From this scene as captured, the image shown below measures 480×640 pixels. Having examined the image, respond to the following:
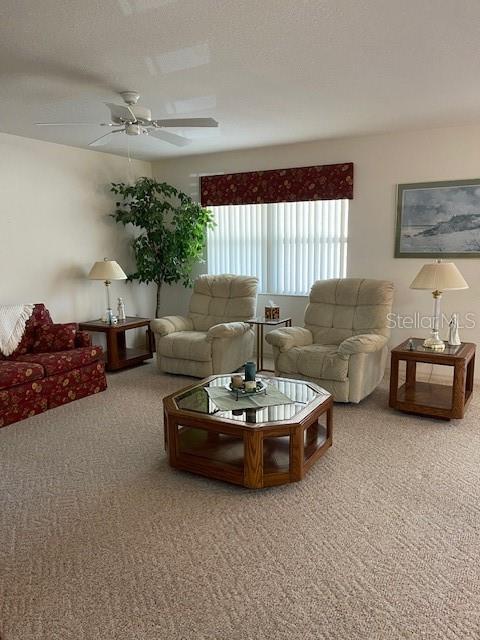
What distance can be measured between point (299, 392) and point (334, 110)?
229cm

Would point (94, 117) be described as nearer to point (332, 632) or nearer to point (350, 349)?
point (350, 349)

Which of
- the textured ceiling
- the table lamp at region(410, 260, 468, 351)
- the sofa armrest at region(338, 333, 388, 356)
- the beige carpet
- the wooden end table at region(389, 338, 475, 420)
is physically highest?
the textured ceiling

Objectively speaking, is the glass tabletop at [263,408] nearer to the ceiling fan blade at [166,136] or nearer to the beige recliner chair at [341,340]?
the beige recliner chair at [341,340]

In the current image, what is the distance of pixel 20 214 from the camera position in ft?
15.2

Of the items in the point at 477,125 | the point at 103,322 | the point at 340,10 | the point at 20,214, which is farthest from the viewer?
the point at 103,322

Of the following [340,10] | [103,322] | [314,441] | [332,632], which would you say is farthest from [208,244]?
[332,632]

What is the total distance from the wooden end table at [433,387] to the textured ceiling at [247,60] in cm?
190

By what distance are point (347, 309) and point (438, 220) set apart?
1237 mm

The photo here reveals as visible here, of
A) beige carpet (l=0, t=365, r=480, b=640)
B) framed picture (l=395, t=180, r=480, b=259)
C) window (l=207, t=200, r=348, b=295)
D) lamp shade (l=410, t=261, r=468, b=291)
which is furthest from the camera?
window (l=207, t=200, r=348, b=295)

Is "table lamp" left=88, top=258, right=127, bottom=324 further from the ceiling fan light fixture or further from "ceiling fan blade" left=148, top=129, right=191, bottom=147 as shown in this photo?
the ceiling fan light fixture

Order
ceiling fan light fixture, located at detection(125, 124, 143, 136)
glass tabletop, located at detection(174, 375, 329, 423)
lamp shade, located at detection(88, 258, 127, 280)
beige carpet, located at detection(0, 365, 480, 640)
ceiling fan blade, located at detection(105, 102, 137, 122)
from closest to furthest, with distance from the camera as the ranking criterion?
beige carpet, located at detection(0, 365, 480, 640) < glass tabletop, located at detection(174, 375, 329, 423) < ceiling fan blade, located at detection(105, 102, 137, 122) < ceiling fan light fixture, located at detection(125, 124, 143, 136) < lamp shade, located at detection(88, 258, 127, 280)

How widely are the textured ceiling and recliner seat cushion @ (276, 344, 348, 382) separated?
1981 millimetres

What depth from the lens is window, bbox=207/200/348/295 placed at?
17.0ft

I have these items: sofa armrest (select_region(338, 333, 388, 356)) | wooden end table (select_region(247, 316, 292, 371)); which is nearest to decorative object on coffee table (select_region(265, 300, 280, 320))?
wooden end table (select_region(247, 316, 292, 371))
